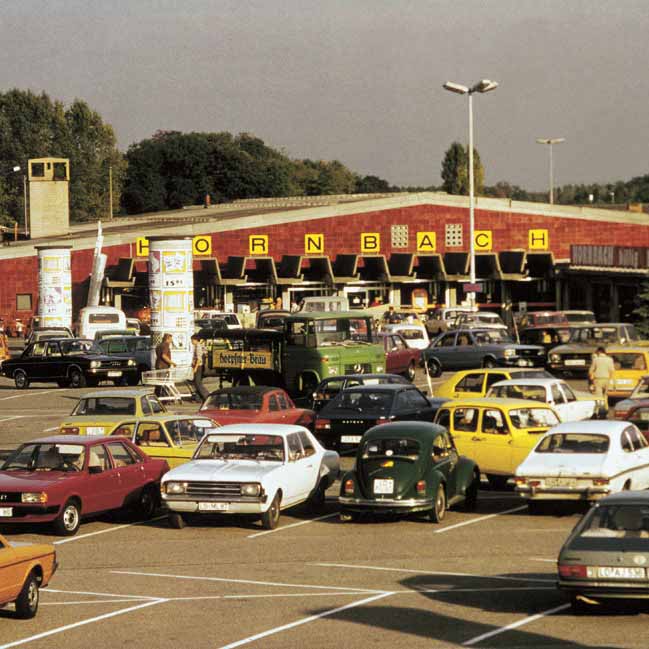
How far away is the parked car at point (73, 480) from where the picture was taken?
18906mm

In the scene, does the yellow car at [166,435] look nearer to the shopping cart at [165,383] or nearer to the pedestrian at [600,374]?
the shopping cart at [165,383]

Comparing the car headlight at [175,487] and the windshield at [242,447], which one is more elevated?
the windshield at [242,447]

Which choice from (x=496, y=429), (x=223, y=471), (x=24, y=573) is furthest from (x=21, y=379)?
(x=24, y=573)

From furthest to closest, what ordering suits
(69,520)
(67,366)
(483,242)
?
1. (483,242)
2. (67,366)
3. (69,520)

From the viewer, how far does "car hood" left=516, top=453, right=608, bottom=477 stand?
1986cm

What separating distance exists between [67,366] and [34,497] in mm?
25323

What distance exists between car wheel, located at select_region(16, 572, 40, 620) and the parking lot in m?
0.10

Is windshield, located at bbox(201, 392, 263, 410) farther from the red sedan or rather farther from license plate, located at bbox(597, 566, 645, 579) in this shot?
license plate, located at bbox(597, 566, 645, 579)

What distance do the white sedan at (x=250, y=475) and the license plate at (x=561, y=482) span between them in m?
3.60

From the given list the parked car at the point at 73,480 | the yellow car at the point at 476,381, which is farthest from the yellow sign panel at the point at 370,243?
the parked car at the point at 73,480

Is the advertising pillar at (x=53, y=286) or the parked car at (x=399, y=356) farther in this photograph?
the advertising pillar at (x=53, y=286)

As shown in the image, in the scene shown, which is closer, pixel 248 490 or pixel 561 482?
pixel 248 490

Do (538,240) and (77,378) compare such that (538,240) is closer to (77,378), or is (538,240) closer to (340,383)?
(77,378)

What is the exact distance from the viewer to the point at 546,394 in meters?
28.2
